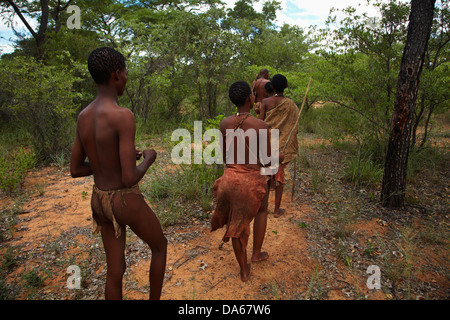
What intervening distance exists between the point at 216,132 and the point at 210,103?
4.55 meters

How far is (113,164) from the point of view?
1.71 meters

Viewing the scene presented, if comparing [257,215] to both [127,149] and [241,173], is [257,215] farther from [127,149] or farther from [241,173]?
[127,149]

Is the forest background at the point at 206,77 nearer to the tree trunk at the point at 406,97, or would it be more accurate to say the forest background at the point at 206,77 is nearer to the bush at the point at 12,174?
the bush at the point at 12,174

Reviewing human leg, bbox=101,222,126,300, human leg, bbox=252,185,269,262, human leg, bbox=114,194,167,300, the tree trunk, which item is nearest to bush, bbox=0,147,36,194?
human leg, bbox=101,222,126,300

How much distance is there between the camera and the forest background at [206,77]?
5.09 metres

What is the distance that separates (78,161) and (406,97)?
375 centimetres

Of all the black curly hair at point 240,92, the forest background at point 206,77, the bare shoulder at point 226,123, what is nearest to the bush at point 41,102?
the forest background at point 206,77

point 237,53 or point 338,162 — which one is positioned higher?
point 237,53

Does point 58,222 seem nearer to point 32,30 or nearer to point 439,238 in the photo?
point 439,238

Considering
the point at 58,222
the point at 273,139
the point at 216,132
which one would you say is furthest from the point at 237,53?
the point at 58,222

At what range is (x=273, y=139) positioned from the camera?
3.60 m

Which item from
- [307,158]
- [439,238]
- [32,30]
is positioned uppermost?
[32,30]

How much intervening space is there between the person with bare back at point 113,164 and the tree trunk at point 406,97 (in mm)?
3287

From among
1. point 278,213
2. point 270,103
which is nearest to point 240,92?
point 270,103
